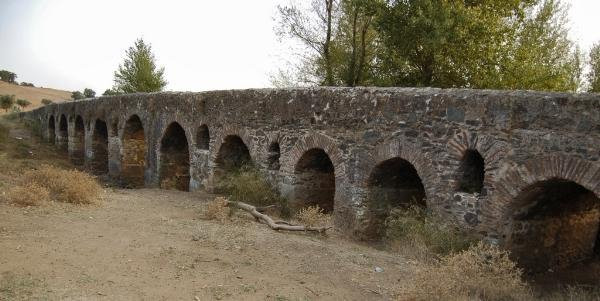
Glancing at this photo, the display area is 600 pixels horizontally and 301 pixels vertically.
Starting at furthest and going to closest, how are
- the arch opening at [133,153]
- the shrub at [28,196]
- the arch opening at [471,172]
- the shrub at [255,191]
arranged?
the arch opening at [133,153], the shrub at [255,191], the shrub at [28,196], the arch opening at [471,172]

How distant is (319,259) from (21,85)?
79740 mm

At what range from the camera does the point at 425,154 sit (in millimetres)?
8438

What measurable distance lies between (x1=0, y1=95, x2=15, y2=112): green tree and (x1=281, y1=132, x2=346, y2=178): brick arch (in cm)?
5187

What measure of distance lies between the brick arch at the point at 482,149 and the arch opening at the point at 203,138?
8.11 metres

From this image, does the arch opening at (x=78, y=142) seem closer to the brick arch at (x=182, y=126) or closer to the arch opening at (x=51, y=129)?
the arch opening at (x=51, y=129)

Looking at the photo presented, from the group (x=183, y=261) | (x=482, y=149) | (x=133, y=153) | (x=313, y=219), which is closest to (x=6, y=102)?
(x=133, y=153)

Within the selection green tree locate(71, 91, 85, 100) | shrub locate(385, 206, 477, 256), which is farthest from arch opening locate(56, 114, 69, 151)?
green tree locate(71, 91, 85, 100)

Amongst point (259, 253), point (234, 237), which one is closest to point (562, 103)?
point (259, 253)

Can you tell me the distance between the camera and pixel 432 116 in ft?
27.4

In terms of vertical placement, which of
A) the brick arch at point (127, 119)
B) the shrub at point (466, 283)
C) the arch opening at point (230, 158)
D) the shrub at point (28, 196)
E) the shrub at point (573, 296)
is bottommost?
the shrub at point (573, 296)

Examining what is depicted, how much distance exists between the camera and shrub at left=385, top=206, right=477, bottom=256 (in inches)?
307

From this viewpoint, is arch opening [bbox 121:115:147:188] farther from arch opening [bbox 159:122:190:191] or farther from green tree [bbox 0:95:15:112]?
green tree [bbox 0:95:15:112]

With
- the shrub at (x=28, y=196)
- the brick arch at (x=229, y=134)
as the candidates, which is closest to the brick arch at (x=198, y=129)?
the brick arch at (x=229, y=134)

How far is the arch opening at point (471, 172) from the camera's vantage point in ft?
26.5
